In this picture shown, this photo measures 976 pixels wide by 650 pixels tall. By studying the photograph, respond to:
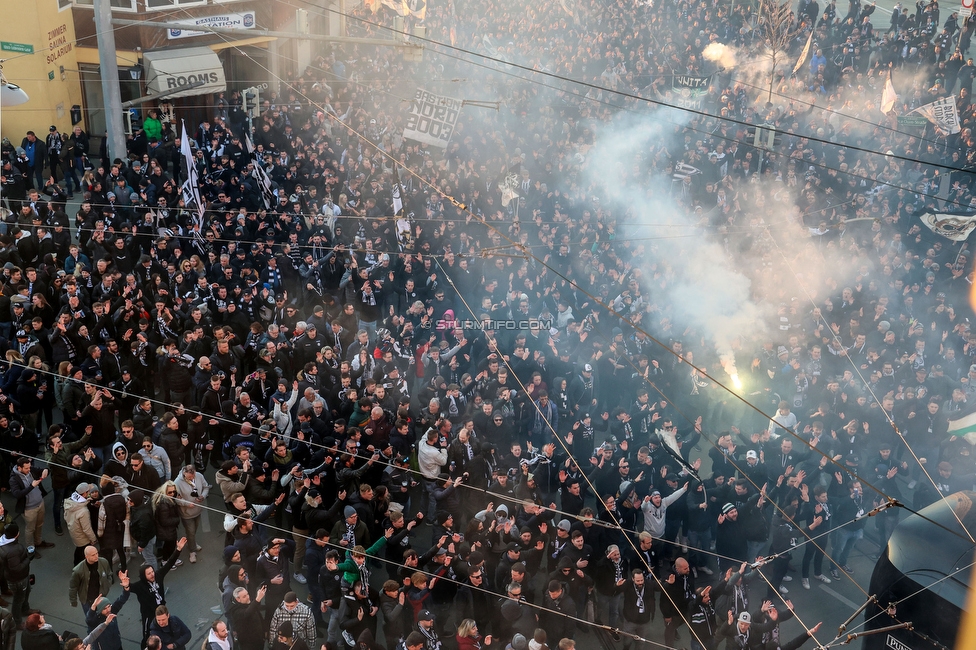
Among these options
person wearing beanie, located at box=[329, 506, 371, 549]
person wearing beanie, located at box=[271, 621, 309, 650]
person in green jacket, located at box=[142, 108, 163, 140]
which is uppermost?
person in green jacket, located at box=[142, 108, 163, 140]

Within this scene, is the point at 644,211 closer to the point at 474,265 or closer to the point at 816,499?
the point at 474,265

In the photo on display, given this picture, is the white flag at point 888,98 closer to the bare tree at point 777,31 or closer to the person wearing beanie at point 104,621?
the bare tree at point 777,31

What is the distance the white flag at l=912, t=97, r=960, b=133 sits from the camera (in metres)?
21.8

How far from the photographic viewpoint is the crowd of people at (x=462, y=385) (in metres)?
8.26

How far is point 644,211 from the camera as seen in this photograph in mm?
19266

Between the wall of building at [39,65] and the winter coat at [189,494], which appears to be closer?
the winter coat at [189,494]

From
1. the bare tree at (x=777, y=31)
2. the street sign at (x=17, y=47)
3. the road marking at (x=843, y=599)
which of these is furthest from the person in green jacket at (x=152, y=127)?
the bare tree at (x=777, y=31)

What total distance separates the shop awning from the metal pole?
6.35m

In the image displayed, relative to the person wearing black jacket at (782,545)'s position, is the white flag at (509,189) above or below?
above

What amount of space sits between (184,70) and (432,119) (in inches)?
347

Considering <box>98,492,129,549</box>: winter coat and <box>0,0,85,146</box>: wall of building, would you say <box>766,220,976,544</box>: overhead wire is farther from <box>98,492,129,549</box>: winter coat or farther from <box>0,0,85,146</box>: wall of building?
<box>0,0,85,146</box>: wall of building

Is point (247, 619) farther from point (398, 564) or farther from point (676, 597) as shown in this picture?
point (676, 597)

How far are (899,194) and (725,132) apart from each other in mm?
5013

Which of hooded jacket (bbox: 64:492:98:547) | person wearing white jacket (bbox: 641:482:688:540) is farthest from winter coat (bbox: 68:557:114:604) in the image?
person wearing white jacket (bbox: 641:482:688:540)
